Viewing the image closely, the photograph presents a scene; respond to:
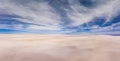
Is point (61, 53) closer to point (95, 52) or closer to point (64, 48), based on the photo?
point (64, 48)

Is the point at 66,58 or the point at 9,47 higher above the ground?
the point at 9,47

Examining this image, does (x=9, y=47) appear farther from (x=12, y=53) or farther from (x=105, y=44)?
(x=105, y=44)

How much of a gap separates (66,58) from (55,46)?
50cm

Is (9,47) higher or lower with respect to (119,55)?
higher

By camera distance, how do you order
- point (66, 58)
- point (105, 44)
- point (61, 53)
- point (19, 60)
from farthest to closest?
point (105, 44), point (61, 53), point (66, 58), point (19, 60)

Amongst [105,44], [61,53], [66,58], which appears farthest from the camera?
[105,44]

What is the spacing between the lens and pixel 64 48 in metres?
2.55

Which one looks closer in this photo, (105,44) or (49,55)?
(49,55)

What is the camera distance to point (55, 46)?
8.68ft

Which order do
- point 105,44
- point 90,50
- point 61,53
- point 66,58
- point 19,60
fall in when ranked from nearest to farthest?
point 19,60 → point 66,58 → point 61,53 → point 90,50 → point 105,44

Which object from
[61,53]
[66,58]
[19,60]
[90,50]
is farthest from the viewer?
[90,50]

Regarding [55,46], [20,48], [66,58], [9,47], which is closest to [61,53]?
[66,58]

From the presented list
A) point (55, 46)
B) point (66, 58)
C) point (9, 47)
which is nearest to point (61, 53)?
point (66, 58)

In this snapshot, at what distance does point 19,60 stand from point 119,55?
3.99 feet
